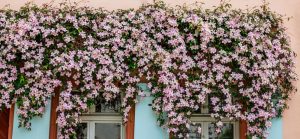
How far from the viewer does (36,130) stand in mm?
6238

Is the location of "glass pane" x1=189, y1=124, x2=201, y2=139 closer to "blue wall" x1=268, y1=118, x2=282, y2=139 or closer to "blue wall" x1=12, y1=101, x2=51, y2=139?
"blue wall" x1=268, y1=118, x2=282, y2=139

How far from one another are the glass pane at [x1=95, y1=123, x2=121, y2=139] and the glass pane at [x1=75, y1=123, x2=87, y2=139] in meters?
0.13

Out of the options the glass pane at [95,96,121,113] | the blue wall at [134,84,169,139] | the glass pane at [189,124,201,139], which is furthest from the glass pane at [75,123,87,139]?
the glass pane at [189,124,201,139]

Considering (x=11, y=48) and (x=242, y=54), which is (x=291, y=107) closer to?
(x=242, y=54)

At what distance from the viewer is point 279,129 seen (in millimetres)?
6281

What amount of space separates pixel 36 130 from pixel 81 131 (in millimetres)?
541

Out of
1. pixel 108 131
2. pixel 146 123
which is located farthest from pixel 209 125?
pixel 108 131

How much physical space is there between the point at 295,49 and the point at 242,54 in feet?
2.28

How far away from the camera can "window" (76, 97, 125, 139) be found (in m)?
6.44

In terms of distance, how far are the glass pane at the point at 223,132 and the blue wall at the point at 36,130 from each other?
1934 mm

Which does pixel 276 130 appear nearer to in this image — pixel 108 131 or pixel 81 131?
pixel 108 131

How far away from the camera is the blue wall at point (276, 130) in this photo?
20.6ft

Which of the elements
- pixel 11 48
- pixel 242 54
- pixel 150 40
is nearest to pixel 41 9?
A: pixel 11 48

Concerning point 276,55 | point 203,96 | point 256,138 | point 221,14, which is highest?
point 221,14
